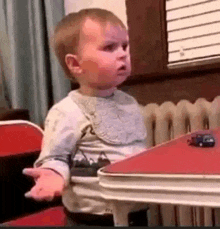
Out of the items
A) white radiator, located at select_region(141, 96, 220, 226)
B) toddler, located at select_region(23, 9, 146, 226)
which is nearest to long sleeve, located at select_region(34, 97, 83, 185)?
toddler, located at select_region(23, 9, 146, 226)

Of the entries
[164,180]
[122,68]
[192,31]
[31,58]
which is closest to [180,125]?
[192,31]

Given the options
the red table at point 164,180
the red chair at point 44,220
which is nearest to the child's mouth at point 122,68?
the red table at point 164,180

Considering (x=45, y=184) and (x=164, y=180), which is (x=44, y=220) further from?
(x=164, y=180)

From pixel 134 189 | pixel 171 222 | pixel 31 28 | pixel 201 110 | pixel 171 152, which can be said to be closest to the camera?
pixel 134 189

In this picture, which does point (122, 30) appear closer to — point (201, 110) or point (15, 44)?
point (201, 110)

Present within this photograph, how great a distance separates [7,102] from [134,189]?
1565mm

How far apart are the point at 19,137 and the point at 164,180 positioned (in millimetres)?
915

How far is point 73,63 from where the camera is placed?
3.17 feet

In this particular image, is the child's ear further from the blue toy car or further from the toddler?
the blue toy car

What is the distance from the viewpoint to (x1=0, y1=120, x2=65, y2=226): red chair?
1.19 m

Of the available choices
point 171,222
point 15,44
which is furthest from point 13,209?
point 15,44

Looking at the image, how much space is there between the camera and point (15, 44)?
2.01 meters

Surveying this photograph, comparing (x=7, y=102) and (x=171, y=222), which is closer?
(x=171, y=222)

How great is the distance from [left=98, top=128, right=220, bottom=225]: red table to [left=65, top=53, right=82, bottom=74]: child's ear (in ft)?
1.03
